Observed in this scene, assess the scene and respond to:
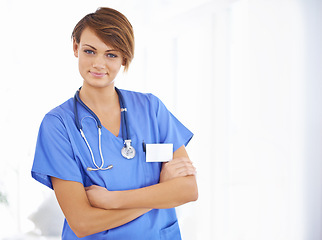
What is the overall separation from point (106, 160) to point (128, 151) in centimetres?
8

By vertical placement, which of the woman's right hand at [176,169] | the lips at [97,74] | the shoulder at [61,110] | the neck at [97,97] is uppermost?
the lips at [97,74]

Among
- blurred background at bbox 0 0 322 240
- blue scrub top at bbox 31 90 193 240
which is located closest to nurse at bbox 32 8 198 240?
blue scrub top at bbox 31 90 193 240

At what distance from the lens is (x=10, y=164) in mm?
2422

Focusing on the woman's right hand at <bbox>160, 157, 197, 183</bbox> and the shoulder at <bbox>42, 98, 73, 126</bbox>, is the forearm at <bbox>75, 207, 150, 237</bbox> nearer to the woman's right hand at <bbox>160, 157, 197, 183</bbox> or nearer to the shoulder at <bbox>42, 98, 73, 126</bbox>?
the woman's right hand at <bbox>160, 157, 197, 183</bbox>

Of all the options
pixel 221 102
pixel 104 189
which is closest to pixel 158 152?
pixel 104 189

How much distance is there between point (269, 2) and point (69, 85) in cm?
144

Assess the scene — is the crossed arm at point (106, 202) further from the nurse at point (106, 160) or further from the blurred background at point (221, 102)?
the blurred background at point (221, 102)

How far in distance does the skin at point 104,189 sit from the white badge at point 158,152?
0.09ft

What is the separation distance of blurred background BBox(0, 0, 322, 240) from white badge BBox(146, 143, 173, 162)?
124cm

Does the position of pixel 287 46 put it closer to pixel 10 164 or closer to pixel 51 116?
pixel 51 116

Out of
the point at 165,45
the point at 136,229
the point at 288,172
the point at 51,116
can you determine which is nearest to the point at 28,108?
the point at 165,45

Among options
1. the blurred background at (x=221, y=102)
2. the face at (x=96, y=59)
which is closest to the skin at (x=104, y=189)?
the face at (x=96, y=59)

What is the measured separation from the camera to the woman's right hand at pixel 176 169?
120cm

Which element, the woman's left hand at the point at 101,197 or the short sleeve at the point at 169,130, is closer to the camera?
the woman's left hand at the point at 101,197
